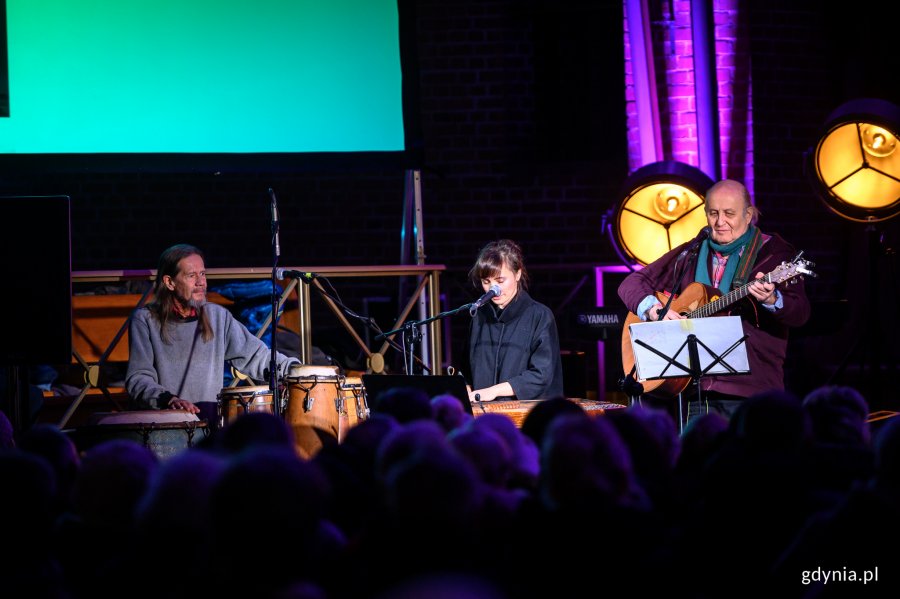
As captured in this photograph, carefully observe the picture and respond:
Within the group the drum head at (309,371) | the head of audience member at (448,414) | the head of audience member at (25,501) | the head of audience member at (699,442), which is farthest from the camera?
the drum head at (309,371)

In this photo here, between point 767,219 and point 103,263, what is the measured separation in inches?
200

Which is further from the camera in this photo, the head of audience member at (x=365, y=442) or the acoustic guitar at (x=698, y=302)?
the acoustic guitar at (x=698, y=302)

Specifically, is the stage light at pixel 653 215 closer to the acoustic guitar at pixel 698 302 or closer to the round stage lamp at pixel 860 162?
the round stage lamp at pixel 860 162

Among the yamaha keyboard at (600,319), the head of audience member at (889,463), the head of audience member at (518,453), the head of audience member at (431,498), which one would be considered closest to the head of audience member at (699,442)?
the head of audience member at (518,453)

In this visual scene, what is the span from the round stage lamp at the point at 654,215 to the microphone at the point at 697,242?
1.15 m

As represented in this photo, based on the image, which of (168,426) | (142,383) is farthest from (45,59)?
(168,426)

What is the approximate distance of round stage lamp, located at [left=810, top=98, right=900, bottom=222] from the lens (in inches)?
Answer: 235

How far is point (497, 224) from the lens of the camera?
27.7 ft

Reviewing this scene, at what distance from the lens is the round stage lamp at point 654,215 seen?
22.1 ft

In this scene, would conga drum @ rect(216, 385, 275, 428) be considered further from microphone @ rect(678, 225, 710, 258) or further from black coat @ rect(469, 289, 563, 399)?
microphone @ rect(678, 225, 710, 258)

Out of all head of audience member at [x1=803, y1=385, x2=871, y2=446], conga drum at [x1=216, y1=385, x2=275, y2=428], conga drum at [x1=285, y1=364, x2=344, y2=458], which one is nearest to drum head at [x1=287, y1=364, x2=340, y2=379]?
conga drum at [x1=285, y1=364, x2=344, y2=458]

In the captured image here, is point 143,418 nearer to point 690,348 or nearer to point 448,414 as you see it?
point 448,414

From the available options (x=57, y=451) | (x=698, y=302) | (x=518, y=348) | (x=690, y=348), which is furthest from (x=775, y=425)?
(x=518, y=348)

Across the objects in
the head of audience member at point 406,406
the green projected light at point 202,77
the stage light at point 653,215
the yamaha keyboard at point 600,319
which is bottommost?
the head of audience member at point 406,406
